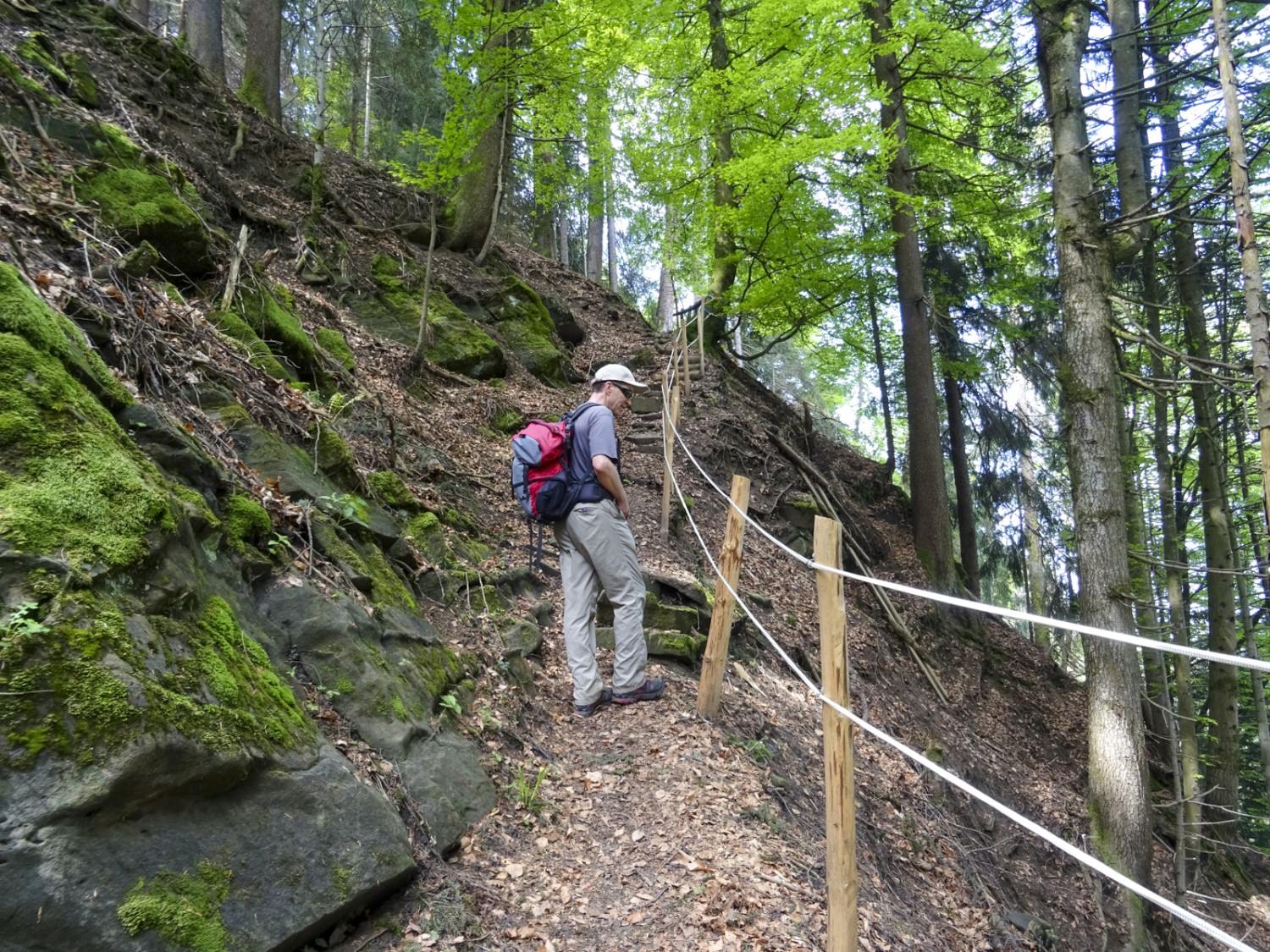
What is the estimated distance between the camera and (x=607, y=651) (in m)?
5.64

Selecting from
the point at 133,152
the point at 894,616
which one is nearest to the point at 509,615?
the point at 133,152

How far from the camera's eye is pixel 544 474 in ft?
14.9

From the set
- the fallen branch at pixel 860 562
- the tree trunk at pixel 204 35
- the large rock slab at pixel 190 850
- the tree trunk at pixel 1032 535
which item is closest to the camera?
the large rock slab at pixel 190 850

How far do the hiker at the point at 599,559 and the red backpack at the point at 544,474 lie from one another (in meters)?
0.06

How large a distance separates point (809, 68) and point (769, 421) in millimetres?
5824

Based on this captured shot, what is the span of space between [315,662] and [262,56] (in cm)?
1091

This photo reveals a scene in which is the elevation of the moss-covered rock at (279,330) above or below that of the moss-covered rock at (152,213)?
below

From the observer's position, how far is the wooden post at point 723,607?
466 cm

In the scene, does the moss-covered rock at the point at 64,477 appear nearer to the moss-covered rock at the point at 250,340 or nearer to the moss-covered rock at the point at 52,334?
the moss-covered rock at the point at 52,334

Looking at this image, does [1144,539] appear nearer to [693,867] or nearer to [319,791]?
[693,867]

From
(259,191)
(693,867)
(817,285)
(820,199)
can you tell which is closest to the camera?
(693,867)

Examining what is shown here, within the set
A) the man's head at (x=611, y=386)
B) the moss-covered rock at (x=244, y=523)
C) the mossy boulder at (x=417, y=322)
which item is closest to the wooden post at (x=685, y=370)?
the mossy boulder at (x=417, y=322)

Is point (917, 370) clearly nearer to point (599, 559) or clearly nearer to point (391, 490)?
point (599, 559)

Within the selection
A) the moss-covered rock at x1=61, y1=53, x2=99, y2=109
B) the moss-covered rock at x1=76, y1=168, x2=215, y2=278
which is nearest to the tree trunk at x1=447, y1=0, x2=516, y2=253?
the moss-covered rock at x1=61, y1=53, x2=99, y2=109
